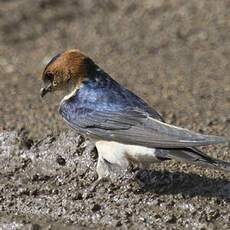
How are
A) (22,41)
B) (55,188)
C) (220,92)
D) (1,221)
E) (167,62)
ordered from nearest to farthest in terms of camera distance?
(1,221) → (55,188) → (220,92) → (167,62) → (22,41)

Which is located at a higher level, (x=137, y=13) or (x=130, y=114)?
(x=130, y=114)

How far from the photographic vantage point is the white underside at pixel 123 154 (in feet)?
20.5

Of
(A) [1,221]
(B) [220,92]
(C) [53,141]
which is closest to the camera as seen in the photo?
(A) [1,221]

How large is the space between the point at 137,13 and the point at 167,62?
1388 millimetres

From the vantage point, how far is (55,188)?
22.2 ft

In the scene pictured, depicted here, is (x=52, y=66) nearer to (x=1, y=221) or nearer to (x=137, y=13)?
(x=1, y=221)

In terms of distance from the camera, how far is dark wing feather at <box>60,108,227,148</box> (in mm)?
5969

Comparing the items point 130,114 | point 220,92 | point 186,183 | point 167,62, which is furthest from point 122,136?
point 167,62

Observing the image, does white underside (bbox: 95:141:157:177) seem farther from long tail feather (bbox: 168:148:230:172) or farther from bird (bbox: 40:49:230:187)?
long tail feather (bbox: 168:148:230:172)

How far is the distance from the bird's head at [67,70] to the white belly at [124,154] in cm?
52

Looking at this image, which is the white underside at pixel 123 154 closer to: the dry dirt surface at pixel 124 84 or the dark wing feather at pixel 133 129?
the dark wing feather at pixel 133 129

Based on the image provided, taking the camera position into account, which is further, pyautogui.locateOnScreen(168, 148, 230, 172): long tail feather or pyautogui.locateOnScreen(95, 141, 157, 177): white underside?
pyautogui.locateOnScreen(95, 141, 157, 177): white underside

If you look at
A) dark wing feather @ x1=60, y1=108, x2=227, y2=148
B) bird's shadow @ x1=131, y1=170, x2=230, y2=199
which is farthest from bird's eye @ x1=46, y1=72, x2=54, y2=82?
bird's shadow @ x1=131, y1=170, x2=230, y2=199

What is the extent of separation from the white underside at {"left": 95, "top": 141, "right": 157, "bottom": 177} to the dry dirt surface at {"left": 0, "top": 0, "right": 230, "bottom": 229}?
28 cm
